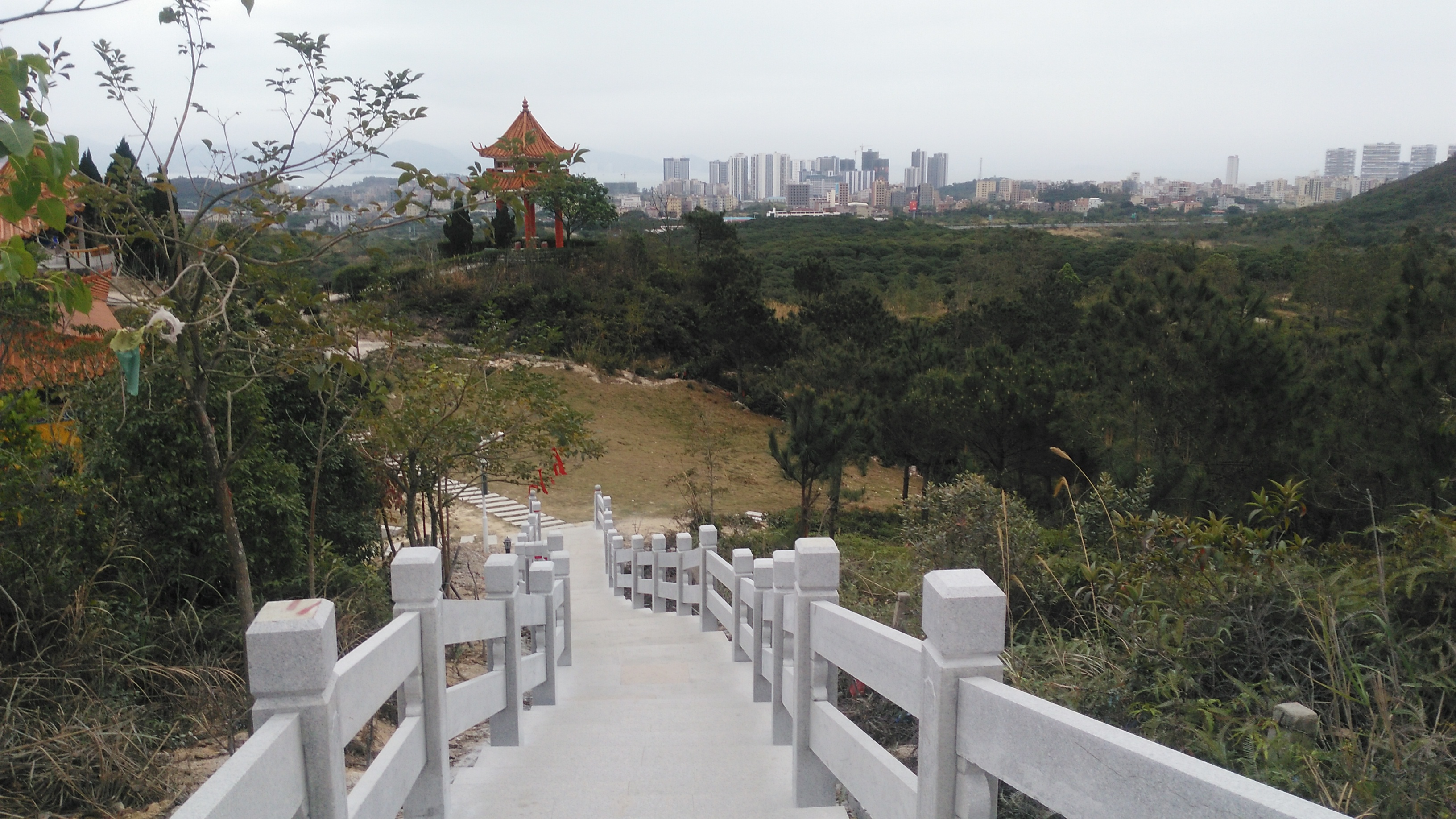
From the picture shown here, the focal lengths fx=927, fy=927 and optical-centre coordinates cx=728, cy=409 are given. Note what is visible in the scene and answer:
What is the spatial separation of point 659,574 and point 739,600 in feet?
12.7

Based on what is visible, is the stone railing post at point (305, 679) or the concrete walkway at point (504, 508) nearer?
the stone railing post at point (305, 679)

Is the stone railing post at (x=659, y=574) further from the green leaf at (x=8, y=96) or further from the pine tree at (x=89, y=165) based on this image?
the green leaf at (x=8, y=96)

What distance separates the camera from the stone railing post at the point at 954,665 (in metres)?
1.96

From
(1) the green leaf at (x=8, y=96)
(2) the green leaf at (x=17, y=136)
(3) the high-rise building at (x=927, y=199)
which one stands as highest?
(3) the high-rise building at (x=927, y=199)

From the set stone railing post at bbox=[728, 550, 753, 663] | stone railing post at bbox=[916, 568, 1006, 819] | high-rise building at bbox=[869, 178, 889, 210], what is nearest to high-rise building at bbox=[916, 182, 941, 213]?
high-rise building at bbox=[869, 178, 889, 210]

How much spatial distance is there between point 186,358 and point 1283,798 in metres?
3.94

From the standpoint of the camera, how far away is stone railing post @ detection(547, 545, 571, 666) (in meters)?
6.69

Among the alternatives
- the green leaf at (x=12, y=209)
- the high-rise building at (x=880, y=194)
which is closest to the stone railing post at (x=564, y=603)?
the green leaf at (x=12, y=209)

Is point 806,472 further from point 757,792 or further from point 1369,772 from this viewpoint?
point 1369,772

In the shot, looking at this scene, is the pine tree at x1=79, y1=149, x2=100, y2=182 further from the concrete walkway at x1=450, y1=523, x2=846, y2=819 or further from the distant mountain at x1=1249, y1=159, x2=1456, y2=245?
the distant mountain at x1=1249, y1=159, x2=1456, y2=245

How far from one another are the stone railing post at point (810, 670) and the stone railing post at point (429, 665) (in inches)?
48.2

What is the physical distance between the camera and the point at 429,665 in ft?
9.75

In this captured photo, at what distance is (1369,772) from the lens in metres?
2.31

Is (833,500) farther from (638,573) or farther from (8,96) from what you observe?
(8,96)
